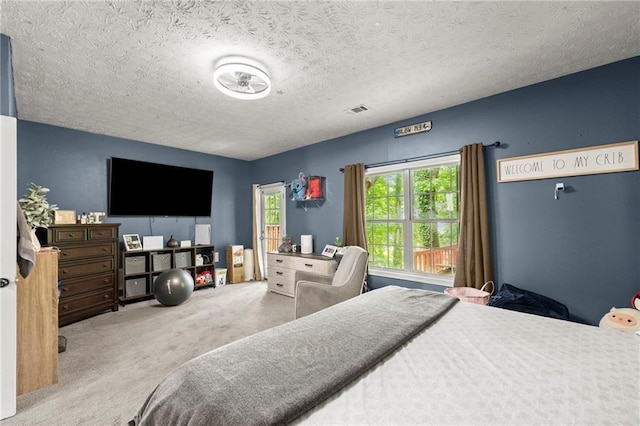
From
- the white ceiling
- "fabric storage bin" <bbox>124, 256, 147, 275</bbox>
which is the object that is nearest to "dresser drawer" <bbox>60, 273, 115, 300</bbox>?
"fabric storage bin" <bbox>124, 256, 147, 275</bbox>

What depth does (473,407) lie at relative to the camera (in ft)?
2.95

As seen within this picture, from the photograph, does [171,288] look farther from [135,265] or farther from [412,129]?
[412,129]

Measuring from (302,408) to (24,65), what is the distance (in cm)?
330

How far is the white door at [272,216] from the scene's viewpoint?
544 centimetres

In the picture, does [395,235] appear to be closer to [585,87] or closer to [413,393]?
[585,87]

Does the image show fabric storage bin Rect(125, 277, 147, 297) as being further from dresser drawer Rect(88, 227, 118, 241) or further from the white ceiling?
the white ceiling

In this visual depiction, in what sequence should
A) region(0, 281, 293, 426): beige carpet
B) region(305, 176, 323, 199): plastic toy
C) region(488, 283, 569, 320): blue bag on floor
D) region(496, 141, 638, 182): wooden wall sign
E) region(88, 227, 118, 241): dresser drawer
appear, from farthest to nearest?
1. region(305, 176, 323, 199): plastic toy
2. region(88, 227, 118, 241): dresser drawer
3. region(488, 283, 569, 320): blue bag on floor
4. region(496, 141, 638, 182): wooden wall sign
5. region(0, 281, 293, 426): beige carpet

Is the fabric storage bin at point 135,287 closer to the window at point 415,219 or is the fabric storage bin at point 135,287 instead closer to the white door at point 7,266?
the white door at point 7,266

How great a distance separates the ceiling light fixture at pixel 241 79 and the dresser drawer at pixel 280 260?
8.70ft

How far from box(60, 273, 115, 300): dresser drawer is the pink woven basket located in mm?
4345

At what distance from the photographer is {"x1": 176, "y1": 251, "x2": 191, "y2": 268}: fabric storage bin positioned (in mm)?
4691

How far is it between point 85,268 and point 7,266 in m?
1.99

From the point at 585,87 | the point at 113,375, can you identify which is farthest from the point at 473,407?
the point at 585,87

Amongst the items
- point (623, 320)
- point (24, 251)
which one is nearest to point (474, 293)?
point (623, 320)
